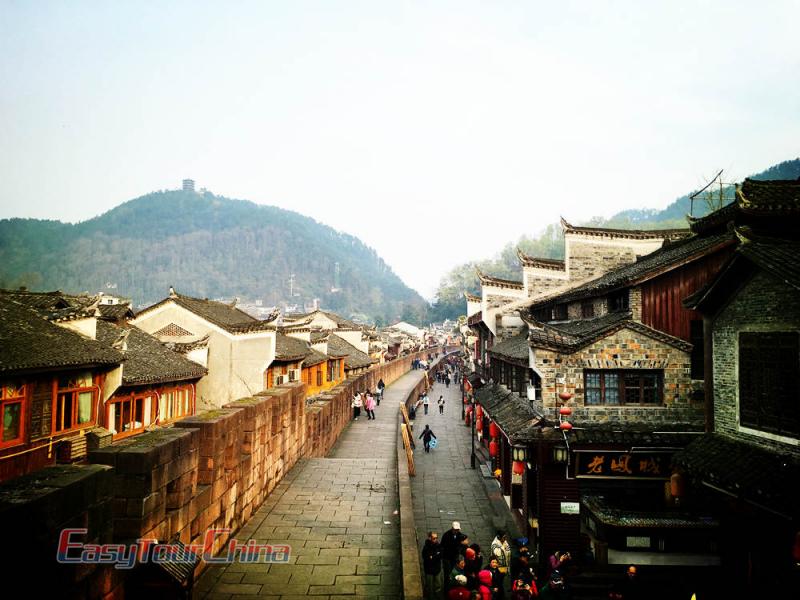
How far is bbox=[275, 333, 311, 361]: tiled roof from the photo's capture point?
26.3 m

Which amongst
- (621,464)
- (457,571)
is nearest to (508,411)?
(621,464)

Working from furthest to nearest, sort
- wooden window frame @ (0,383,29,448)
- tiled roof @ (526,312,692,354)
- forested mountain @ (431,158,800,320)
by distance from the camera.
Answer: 1. forested mountain @ (431,158,800,320)
2. tiled roof @ (526,312,692,354)
3. wooden window frame @ (0,383,29,448)

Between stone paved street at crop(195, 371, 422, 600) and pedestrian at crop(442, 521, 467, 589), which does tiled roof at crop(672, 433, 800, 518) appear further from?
stone paved street at crop(195, 371, 422, 600)

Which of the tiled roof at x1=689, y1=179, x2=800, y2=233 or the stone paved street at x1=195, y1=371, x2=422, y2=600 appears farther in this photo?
the tiled roof at x1=689, y1=179, x2=800, y2=233

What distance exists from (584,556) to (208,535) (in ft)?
28.9

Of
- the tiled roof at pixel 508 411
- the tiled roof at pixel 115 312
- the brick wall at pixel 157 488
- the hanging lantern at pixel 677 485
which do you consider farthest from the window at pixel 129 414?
the hanging lantern at pixel 677 485

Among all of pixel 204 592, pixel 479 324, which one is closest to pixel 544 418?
pixel 204 592

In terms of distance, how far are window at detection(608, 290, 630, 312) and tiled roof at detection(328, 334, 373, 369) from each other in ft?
79.8

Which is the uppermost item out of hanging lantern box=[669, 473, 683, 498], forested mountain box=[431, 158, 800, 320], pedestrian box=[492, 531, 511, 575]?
forested mountain box=[431, 158, 800, 320]

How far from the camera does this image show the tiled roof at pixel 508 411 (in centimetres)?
1387

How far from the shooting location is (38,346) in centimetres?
1270

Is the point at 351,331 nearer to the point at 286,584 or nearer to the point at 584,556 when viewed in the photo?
the point at 584,556

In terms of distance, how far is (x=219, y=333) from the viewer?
24.0 meters

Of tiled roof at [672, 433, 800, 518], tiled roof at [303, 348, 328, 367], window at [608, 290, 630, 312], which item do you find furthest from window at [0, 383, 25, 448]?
tiled roof at [303, 348, 328, 367]
